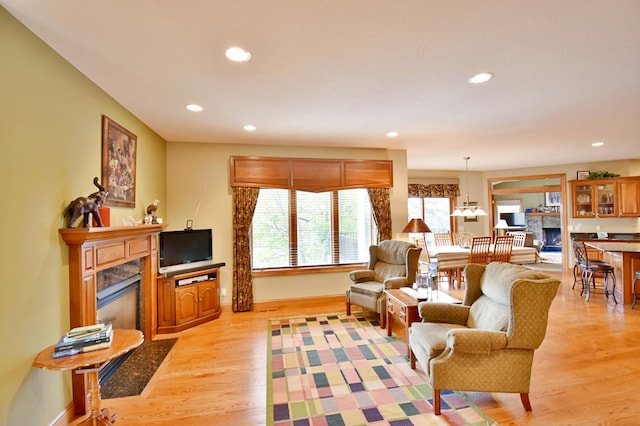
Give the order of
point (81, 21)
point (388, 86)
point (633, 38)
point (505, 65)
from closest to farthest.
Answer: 1. point (81, 21)
2. point (633, 38)
3. point (505, 65)
4. point (388, 86)

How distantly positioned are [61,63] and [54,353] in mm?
2041

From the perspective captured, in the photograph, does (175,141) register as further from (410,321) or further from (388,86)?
(410,321)

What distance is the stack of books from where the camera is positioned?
1840mm

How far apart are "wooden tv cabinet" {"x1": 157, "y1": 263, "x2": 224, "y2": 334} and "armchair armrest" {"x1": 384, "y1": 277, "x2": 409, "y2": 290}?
235 cm

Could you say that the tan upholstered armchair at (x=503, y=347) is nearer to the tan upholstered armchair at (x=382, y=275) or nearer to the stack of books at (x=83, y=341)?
the tan upholstered armchair at (x=382, y=275)

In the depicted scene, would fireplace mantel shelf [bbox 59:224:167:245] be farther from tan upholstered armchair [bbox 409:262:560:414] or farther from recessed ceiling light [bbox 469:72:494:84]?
recessed ceiling light [bbox 469:72:494:84]

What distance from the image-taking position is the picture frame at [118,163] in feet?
9.27

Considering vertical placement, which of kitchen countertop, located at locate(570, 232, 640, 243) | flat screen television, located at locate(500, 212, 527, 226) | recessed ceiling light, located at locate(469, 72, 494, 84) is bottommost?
kitchen countertop, located at locate(570, 232, 640, 243)

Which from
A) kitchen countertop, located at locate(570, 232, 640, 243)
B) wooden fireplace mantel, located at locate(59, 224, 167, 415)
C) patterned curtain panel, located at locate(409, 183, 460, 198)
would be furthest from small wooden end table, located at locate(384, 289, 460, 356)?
kitchen countertop, located at locate(570, 232, 640, 243)

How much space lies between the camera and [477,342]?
2084 mm

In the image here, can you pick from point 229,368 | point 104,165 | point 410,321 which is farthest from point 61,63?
point 410,321

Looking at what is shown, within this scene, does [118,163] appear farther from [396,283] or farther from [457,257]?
[457,257]

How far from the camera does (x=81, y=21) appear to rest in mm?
1789

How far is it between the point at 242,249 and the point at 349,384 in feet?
8.80
